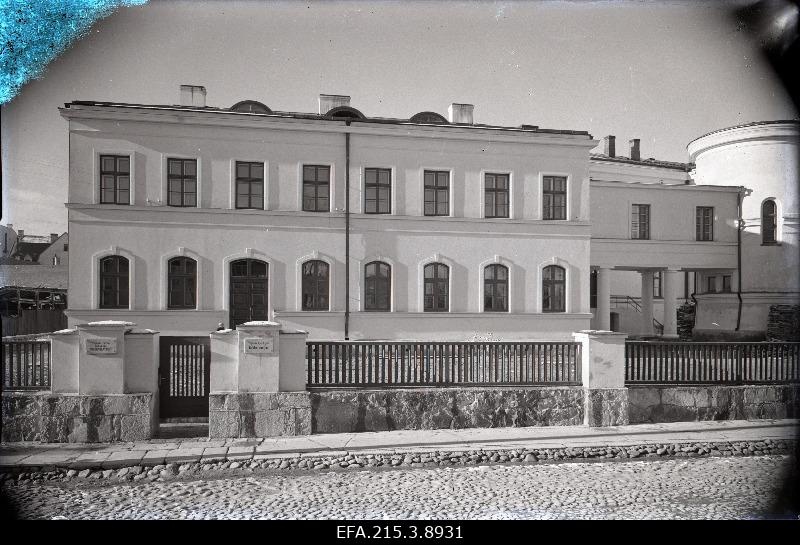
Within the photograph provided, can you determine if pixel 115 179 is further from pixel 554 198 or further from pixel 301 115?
pixel 554 198

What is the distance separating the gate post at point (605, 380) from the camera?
812cm

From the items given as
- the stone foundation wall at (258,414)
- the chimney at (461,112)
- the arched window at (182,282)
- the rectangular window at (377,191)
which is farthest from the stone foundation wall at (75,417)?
the chimney at (461,112)

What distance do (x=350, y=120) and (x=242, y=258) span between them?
5.05m

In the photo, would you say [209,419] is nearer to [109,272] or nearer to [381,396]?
[381,396]

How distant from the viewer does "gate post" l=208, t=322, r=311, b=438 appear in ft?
24.1

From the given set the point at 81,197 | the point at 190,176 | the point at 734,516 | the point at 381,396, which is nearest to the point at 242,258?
the point at 190,176

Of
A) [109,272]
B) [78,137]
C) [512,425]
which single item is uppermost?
[78,137]

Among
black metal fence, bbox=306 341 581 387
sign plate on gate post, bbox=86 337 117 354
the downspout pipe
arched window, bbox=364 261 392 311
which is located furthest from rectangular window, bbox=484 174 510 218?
sign plate on gate post, bbox=86 337 117 354

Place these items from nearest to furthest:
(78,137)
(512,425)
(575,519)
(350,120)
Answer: (575,519) < (512,425) < (78,137) < (350,120)

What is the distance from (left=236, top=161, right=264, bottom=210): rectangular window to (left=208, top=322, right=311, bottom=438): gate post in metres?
9.62

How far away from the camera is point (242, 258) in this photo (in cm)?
1627

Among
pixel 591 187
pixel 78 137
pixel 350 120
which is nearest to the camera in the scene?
pixel 78 137

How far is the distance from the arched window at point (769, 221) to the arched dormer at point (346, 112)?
12.6 metres

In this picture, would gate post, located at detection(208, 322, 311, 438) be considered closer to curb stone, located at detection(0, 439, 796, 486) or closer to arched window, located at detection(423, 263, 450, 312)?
curb stone, located at detection(0, 439, 796, 486)
